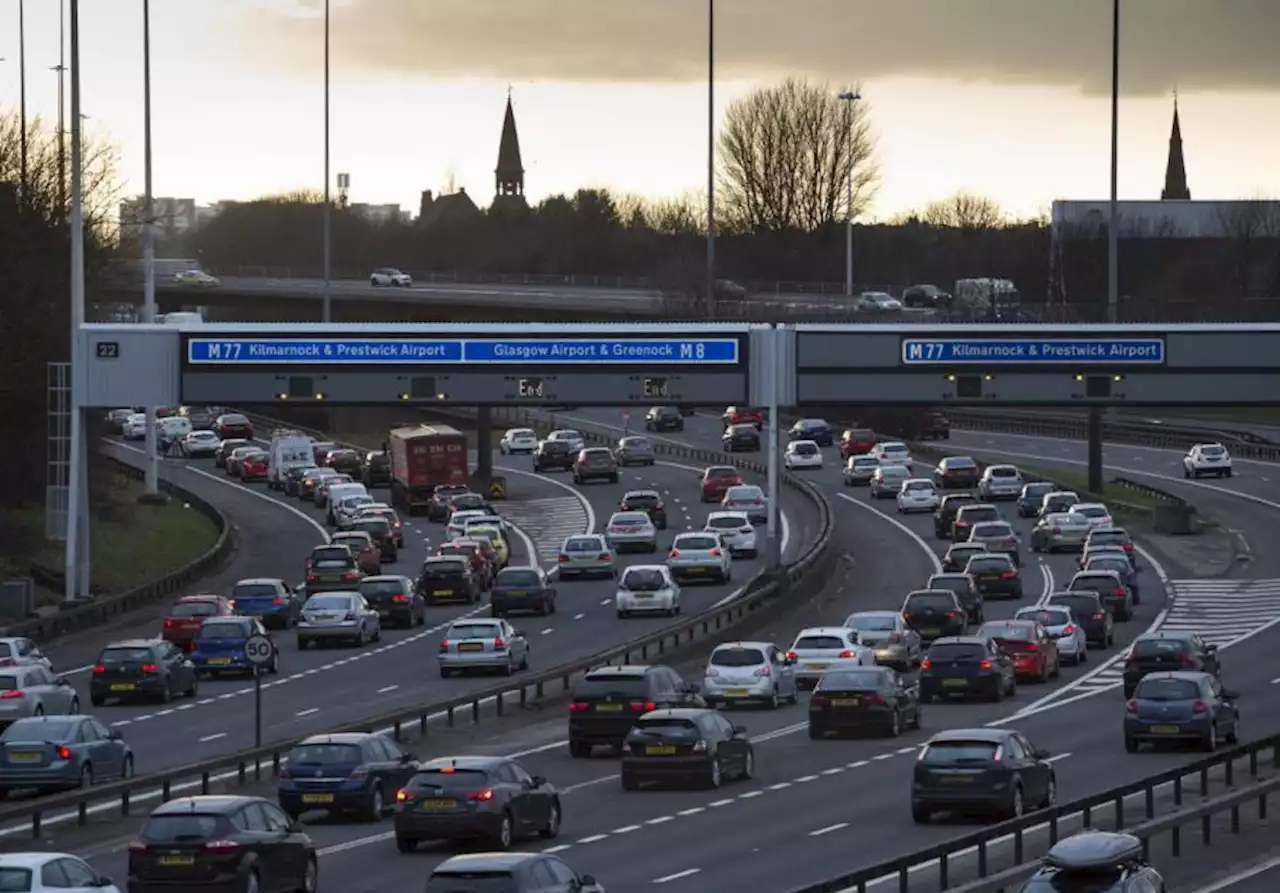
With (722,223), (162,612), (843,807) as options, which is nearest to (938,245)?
(722,223)

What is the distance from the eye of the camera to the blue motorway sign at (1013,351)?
59312 mm

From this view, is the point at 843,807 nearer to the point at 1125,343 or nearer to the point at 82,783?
the point at 82,783

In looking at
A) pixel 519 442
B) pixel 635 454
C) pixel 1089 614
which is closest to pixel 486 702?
pixel 1089 614

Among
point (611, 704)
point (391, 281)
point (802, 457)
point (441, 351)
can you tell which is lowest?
point (802, 457)

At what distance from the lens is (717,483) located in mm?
95312

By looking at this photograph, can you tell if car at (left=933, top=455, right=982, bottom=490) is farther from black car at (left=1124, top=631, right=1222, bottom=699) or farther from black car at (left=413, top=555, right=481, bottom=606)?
black car at (left=1124, top=631, right=1222, bottom=699)

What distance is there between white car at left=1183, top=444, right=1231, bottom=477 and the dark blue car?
189ft

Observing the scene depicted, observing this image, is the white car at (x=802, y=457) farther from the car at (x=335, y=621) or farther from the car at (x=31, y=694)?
the car at (x=31, y=694)

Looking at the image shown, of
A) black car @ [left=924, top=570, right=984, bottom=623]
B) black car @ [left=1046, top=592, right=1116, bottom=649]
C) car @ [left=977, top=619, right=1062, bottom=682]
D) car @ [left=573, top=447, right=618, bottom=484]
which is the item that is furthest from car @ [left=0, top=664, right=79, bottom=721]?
car @ [left=573, top=447, right=618, bottom=484]

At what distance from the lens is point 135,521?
281 feet

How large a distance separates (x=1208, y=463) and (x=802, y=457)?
16.5 meters

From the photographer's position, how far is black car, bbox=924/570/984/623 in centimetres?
6178

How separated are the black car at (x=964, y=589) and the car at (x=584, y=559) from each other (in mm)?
13240

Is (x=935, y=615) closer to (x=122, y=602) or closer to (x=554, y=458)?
(x=122, y=602)
